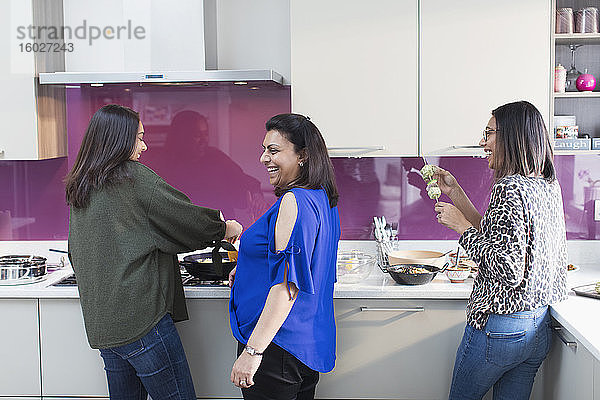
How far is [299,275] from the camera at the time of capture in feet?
6.72

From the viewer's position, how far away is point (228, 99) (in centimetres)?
330

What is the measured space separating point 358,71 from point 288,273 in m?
1.17

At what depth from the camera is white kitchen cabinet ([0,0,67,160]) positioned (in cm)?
294

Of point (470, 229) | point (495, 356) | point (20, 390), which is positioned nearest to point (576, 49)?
point (470, 229)

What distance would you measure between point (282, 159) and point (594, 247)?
1831mm

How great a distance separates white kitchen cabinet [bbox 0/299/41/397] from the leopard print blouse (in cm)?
172

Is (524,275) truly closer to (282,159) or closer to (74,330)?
(282,159)

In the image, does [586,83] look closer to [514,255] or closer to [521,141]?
[521,141]

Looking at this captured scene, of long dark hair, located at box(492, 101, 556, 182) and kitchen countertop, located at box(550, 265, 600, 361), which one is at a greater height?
long dark hair, located at box(492, 101, 556, 182)

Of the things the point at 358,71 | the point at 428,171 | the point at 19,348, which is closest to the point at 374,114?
the point at 358,71

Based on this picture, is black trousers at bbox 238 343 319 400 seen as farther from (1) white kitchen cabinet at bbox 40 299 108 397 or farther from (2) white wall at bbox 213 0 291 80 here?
(2) white wall at bbox 213 0 291 80

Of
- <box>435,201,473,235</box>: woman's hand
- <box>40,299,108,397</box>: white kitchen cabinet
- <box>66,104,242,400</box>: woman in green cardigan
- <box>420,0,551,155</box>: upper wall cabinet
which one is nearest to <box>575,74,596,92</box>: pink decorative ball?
<box>420,0,551,155</box>: upper wall cabinet

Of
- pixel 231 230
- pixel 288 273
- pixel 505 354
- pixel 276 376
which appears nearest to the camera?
pixel 288 273

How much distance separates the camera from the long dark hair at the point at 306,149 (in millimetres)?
2137
